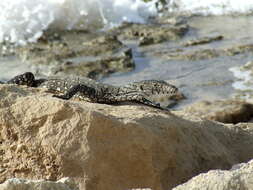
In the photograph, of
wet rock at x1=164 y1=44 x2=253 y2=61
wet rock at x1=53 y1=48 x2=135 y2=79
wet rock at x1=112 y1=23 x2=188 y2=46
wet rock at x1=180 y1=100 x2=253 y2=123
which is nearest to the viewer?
wet rock at x1=180 y1=100 x2=253 y2=123

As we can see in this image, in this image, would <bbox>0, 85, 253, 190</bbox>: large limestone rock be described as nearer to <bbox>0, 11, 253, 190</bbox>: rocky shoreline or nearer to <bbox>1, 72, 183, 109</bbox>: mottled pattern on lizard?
<bbox>0, 11, 253, 190</bbox>: rocky shoreline

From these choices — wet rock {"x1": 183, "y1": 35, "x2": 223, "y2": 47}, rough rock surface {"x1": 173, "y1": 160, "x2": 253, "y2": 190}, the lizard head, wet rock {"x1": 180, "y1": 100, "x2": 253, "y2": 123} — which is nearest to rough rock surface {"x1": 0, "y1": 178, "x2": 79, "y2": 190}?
rough rock surface {"x1": 173, "y1": 160, "x2": 253, "y2": 190}

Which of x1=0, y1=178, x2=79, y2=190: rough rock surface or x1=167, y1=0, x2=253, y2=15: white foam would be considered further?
x1=167, y1=0, x2=253, y2=15: white foam

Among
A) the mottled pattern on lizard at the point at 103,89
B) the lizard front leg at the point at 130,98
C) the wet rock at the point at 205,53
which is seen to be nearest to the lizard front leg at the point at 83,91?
the mottled pattern on lizard at the point at 103,89

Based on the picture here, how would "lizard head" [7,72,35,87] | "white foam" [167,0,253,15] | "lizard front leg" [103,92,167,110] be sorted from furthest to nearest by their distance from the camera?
"white foam" [167,0,253,15]
"lizard head" [7,72,35,87]
"lizard front leg" [103,92,167,110]

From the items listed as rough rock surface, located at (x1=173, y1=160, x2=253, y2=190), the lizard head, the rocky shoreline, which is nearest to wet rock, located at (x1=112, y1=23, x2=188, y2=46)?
the lizard head

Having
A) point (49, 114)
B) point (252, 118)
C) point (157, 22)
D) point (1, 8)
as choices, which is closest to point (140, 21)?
point (157, 22)

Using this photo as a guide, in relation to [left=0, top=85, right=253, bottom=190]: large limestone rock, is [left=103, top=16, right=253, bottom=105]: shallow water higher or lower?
lower

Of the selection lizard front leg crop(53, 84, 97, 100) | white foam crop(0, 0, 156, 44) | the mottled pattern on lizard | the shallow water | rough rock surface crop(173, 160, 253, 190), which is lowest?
the shallow water
